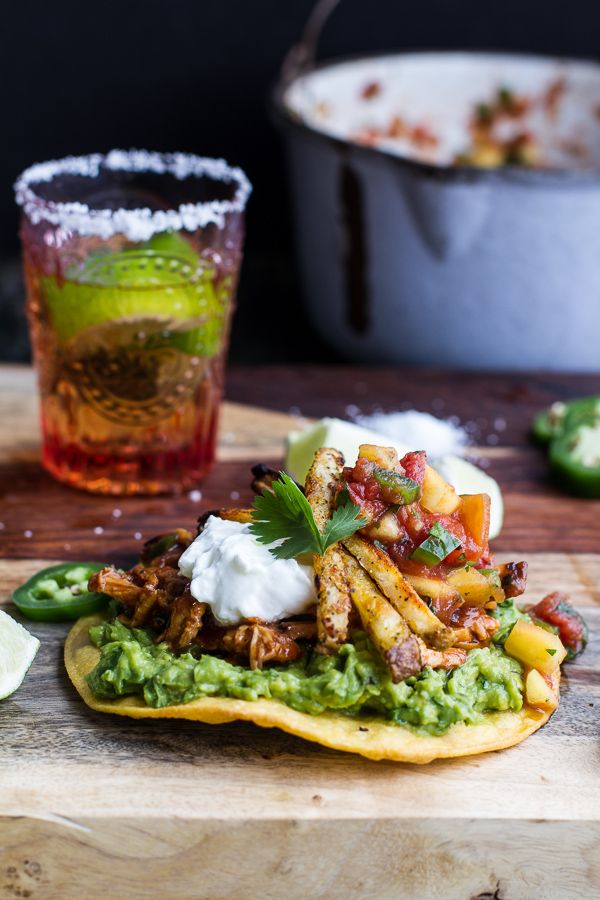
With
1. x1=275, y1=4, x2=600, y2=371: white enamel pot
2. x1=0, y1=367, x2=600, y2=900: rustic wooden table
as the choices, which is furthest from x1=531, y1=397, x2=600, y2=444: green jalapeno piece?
x1=0, y1=367, x2=600, y2=900: rustic wooden table

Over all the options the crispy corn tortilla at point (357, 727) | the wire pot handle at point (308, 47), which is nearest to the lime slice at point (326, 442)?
the crispy corn tortilla at point (357, 727)

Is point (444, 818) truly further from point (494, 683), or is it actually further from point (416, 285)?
point (416, 285)

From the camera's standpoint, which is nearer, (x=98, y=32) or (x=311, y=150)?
(x=311, y=150)

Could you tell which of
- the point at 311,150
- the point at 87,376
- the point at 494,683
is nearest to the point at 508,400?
the point at 311,150

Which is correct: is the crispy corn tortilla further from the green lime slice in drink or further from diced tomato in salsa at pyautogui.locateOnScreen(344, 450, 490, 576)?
the green lime slice in drink

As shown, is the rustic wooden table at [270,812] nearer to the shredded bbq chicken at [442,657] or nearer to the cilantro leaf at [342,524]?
the shredded bbq chicken at [442,657]
